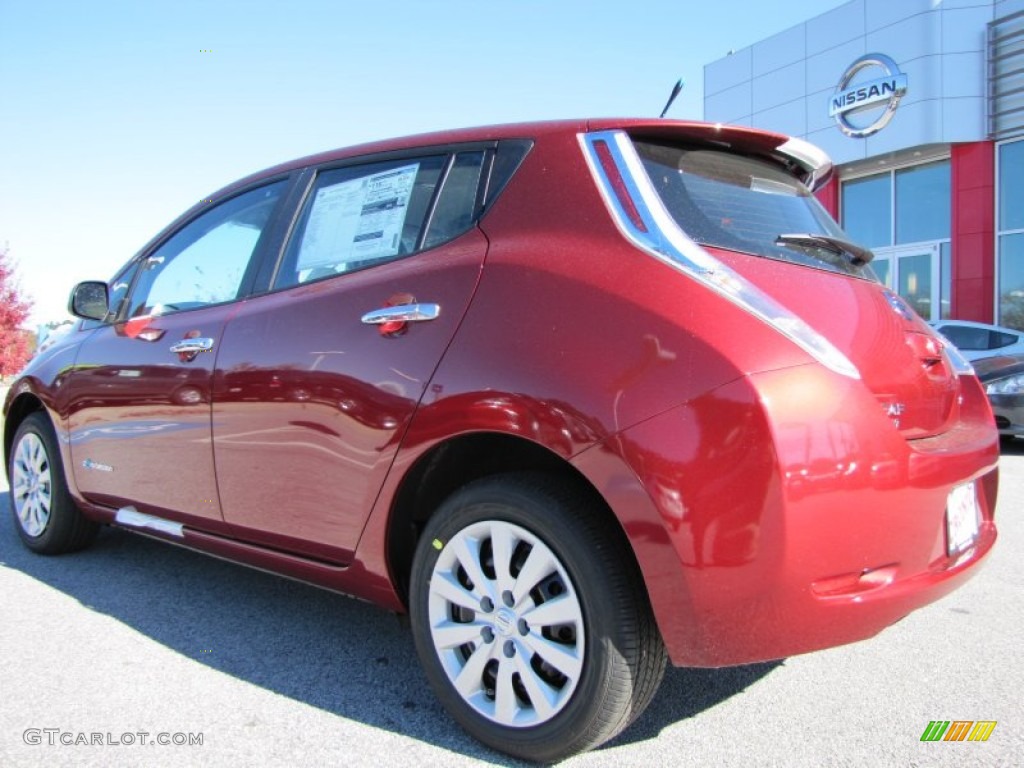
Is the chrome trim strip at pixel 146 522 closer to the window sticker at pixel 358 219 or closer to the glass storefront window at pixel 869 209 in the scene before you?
the window sticker at pixel 358 219

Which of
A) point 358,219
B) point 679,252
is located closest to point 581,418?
point 679,252

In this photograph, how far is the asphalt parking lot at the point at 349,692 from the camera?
7.23 ft

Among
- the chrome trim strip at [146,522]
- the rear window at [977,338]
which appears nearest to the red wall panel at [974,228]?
the rear window at [977,338]

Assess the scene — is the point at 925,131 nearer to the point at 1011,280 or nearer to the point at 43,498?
the point at 1011,280

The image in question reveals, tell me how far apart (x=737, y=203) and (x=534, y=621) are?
132cm

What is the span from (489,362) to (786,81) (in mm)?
17492

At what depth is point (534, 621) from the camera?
208 centimetres

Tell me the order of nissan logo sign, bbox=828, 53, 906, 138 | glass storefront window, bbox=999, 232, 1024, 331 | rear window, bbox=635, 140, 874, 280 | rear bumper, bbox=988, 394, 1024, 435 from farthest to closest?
1. nissan logo sign, bbox=828, 53, 906, 138
2. glass storefront window, bbox=999, 232, 1024, 331
3. rear bumper, bbox=988, 394, 1024, 435
4. rear window, bbox=635, 140, 874, 280

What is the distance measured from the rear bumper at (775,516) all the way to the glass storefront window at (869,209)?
51.1ft

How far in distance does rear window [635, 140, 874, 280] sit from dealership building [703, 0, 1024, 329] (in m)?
12.3

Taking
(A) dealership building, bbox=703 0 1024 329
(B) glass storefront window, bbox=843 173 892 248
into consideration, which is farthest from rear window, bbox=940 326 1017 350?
(B) glass storefront window, bbox=843 173 892 248

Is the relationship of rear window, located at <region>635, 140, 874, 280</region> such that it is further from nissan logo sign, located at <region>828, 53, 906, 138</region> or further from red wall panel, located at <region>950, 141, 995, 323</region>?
nissan logo sign, located at <region>828, 53, 906, 138</region>

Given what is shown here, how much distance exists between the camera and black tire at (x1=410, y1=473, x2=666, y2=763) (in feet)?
6.39

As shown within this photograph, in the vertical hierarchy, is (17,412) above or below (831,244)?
below
